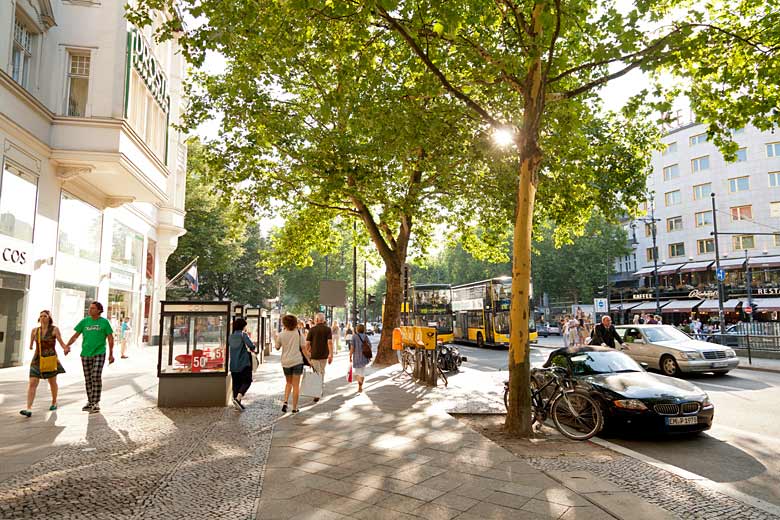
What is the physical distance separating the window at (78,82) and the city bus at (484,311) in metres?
19.4

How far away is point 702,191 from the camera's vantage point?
162 ft

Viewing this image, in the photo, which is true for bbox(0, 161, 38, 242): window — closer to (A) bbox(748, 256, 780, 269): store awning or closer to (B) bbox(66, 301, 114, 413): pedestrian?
(B) bbox(66, 301, 114, 413): pedestrian

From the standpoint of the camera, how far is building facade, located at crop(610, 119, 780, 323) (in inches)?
1686

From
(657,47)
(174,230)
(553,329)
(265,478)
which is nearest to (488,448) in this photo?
(265,478)

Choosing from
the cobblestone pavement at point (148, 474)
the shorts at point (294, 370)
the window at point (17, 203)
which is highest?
the window at point (17, 203)

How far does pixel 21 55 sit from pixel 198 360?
11.5 meters

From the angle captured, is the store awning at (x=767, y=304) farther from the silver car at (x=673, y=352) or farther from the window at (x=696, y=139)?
the silver car at (x=673, y=352)

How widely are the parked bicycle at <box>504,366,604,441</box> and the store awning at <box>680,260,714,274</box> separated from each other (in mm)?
45491

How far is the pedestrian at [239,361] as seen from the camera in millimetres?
9664

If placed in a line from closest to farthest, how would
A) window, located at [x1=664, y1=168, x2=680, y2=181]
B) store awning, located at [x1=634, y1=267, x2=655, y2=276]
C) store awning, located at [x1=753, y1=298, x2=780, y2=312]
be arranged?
store awning, located at [x1=753, y1=298, x2=780, y2=312] < window, located at [x1=664, y1=168, x2=680, y2=181] < store awning, located at [x1=634, y1=267, x2=655, y2=276]

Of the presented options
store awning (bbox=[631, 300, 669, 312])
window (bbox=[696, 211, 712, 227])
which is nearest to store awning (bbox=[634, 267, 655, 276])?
store awning (bbox=[631, 300, 669, 312])

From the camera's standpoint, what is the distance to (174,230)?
98.6 feet

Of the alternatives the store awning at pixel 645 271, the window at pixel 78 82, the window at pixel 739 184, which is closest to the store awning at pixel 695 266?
the store awning at pixel 645 271

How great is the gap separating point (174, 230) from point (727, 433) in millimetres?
28390
